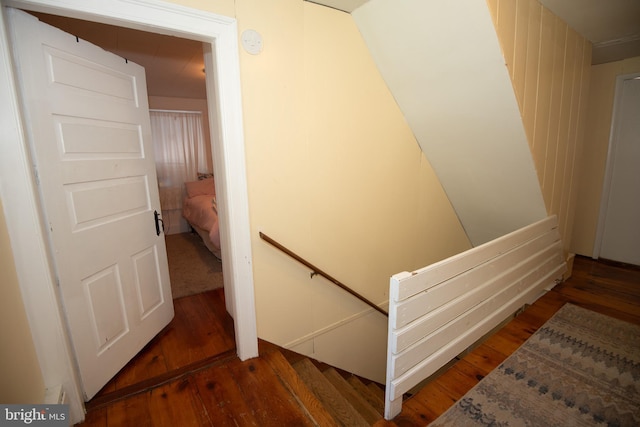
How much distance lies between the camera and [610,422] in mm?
1407

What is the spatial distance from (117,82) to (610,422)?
3220 mm

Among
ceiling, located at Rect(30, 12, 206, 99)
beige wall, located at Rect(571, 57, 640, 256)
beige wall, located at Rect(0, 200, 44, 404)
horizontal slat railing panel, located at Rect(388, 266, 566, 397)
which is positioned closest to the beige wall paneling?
horizontal slat railing panel, located at Rect(388, 266, 566, 397)

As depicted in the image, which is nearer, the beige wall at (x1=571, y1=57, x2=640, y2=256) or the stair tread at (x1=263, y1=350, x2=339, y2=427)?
the stair tread at (x1=263, y1=350, x2=339, y2=427)

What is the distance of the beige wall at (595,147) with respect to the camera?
10.0ft

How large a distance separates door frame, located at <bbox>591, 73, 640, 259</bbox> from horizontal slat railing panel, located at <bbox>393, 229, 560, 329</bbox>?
5.65 ft

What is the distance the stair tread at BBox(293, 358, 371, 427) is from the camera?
1.60m

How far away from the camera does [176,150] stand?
4.94 metres

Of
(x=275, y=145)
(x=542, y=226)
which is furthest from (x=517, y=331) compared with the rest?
(x=275, y=145)

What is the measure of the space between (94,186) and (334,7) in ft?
5.88

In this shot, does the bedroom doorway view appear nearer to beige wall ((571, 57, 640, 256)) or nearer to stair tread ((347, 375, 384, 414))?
stair tread ((347, 375, 384, 414))

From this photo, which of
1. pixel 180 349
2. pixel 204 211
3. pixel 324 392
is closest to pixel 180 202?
pixel 204 211

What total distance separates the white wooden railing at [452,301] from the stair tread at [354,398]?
522 mm

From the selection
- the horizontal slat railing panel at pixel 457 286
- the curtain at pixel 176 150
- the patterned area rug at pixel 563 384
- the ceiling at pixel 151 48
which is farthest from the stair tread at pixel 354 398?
the curtain at pixel 176 150

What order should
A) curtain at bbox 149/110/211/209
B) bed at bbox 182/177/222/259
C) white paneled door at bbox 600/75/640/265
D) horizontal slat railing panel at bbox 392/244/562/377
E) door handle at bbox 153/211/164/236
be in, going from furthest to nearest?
curtain at bbox 149/110/211/209 < bed at bbox 182/177/222/259 < white paneled door at bbox 600/75/640/265 < door handle at bbox 153/211/164/236 < horizontal slat railing panel at bbox 392/244/562/377
